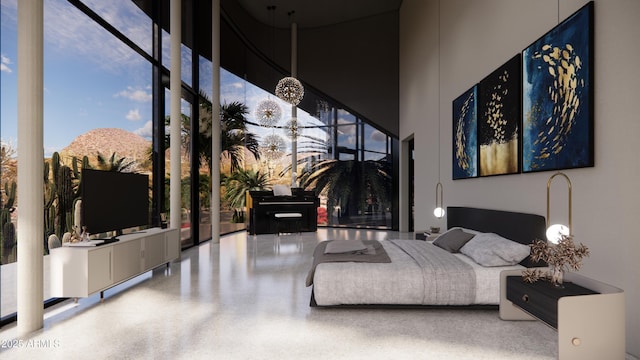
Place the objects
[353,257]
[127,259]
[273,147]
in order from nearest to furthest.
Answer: [353,257] → [127,259] → [273,147]

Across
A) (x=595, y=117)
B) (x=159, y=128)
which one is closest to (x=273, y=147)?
(x=159, y=128)

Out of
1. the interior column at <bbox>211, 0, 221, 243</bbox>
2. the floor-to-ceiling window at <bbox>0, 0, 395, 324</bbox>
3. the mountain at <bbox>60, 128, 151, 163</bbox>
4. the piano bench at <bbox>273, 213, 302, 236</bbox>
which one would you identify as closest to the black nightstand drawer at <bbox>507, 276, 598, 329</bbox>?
the floor-to-ceiling window at <bbox>0, 0, 395, 324</bbox>

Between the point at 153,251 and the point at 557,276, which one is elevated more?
the point at 557,276

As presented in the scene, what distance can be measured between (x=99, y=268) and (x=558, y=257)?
12.5 feet

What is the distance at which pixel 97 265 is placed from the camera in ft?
11.1

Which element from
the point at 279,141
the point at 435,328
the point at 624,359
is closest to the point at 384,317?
the point at 435,328

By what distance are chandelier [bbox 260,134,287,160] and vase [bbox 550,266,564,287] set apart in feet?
25.5

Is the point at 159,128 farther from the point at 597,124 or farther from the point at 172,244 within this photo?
the point at 597,124

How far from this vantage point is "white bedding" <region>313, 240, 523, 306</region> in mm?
3179

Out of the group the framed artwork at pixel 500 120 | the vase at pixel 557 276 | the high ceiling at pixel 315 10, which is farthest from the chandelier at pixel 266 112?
the vase at pixel 557 276

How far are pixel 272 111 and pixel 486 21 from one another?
454cm

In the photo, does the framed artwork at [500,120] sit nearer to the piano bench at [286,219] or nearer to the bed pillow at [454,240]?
the bed pillow at [454,240]

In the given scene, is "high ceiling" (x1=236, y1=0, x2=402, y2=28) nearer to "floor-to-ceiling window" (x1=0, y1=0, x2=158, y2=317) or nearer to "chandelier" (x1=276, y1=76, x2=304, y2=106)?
"chandelier" (x1=276, y1=76, x2=304, y2=106)

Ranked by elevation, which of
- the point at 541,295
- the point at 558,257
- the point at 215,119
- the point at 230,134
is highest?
the point at 215,119
